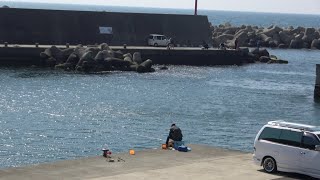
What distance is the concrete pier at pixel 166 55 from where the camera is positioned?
2459 inches

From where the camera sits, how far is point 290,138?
721 inches

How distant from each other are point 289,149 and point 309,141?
1.73ft

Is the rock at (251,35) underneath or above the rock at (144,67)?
underneath

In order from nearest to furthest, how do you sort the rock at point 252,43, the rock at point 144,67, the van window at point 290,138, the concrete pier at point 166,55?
1. the van window at point 290,138
2. the rock at point 144,67
3. the concrete pier at point 166,55
4. the rock at point 252,43

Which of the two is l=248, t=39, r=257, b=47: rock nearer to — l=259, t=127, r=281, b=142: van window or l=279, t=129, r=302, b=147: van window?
l=259, t=127, r=281, b=142: van window

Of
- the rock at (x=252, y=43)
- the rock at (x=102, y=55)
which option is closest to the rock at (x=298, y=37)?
the rock at (x=252, y=43)

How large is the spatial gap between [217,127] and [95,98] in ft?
40.5

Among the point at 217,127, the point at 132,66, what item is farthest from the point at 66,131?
the point at 132,66

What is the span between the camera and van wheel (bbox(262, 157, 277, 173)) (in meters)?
18.5

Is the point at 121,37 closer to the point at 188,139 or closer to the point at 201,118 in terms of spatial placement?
the point at 201,118

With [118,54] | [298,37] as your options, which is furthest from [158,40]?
[298,37]

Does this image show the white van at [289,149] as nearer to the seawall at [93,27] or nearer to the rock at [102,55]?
the rock at [102,55]

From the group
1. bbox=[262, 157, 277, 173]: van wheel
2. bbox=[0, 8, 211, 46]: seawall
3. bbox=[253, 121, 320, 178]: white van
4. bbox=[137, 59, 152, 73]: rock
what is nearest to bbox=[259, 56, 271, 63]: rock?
bbox=[0, 8, 211, 46]: seawall

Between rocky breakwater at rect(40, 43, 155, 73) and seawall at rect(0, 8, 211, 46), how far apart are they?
19.5ft
